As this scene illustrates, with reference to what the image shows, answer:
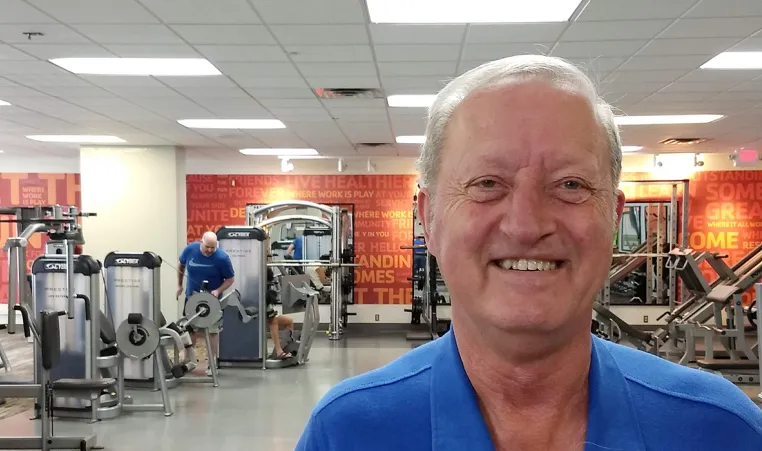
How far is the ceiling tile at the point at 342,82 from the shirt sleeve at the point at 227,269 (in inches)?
108

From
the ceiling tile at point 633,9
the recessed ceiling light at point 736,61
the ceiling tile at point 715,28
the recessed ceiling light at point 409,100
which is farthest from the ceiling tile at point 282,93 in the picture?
the recessed ceiling light at point 736,61

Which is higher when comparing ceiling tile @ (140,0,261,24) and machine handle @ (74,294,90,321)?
ceiling tile @ (140,0,261,24)

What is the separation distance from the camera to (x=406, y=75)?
5469 millimetres

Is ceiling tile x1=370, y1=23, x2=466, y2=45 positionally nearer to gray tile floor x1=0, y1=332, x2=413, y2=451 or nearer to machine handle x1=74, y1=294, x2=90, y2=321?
gray tile floor x1=0, y1=332, x2=413, y2=451

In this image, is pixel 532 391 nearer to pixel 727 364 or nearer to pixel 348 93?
pixel 348 93

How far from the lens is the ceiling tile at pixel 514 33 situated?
13.7 feet

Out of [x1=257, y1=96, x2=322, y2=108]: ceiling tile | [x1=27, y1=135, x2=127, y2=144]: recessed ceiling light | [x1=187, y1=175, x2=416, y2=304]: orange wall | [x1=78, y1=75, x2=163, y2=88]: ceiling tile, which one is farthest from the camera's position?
[x1=187, y1=175, x2=416, y2=304]: orange wall

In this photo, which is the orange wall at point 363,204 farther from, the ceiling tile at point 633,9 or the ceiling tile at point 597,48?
the ceiling tile at point 633,9

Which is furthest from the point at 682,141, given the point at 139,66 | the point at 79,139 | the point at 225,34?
the point at 79,139

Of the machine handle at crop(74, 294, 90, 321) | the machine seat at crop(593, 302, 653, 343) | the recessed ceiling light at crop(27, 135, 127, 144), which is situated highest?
the recessed ceiling light at crop(27, 135, 127, 144)

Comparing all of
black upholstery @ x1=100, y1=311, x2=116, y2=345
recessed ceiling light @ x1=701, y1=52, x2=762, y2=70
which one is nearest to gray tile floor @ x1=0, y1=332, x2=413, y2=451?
black upholstery @ x1=100, y1=311, x2=116, y2=345

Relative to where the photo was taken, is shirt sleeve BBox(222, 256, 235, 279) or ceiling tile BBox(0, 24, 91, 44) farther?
shirt sleeve BBox(222, 256, 235, 279)

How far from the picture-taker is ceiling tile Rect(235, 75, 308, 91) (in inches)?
219

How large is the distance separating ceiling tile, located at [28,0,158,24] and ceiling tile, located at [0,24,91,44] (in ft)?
0.73
